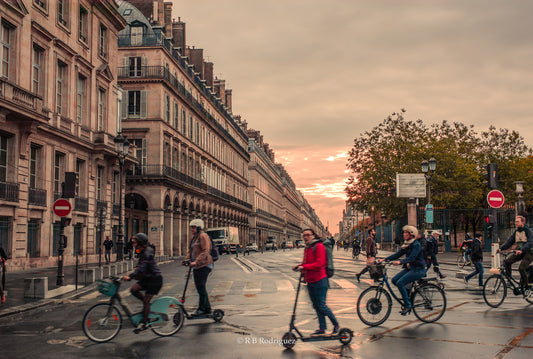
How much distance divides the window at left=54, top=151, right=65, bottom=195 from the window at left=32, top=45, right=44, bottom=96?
3.75 metres

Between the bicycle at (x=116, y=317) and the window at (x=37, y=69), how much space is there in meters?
23.1

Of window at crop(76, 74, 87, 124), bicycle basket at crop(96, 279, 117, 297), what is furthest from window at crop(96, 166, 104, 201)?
bicycle basket at crop(96, 279, 117, 297)

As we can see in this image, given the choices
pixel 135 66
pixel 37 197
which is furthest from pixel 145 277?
pixel 135 66

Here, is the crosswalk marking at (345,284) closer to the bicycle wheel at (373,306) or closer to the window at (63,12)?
the bicycle wheel at (373,306)

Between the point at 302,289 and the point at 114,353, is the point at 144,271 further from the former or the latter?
the point at 302,289

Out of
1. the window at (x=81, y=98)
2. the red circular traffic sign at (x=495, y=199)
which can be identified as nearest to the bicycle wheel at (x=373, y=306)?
the red circular traffic sign at (x=495, y=199)

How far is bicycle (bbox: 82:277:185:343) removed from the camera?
27.6ft

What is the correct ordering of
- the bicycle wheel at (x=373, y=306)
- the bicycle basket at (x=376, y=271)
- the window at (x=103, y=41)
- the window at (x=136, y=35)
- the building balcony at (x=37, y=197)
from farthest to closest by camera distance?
the window at (x=136, y=35) → the window at (x=103, y=41) → the building balcony at (x=37, y=197) → the bicycle basket at (x=376, y=271) → the bicycle wheel at (x=373, y=306)

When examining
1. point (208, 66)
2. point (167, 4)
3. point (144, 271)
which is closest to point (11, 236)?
point (144, 271)

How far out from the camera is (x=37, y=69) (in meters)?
29.6

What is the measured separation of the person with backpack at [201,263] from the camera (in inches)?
402

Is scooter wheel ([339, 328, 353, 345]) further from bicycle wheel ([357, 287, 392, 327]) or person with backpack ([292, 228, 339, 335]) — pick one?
bicycle wheel ([357, 287, 392, 327])

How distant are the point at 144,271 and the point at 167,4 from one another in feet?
179

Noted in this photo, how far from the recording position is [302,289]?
54.0 ft
